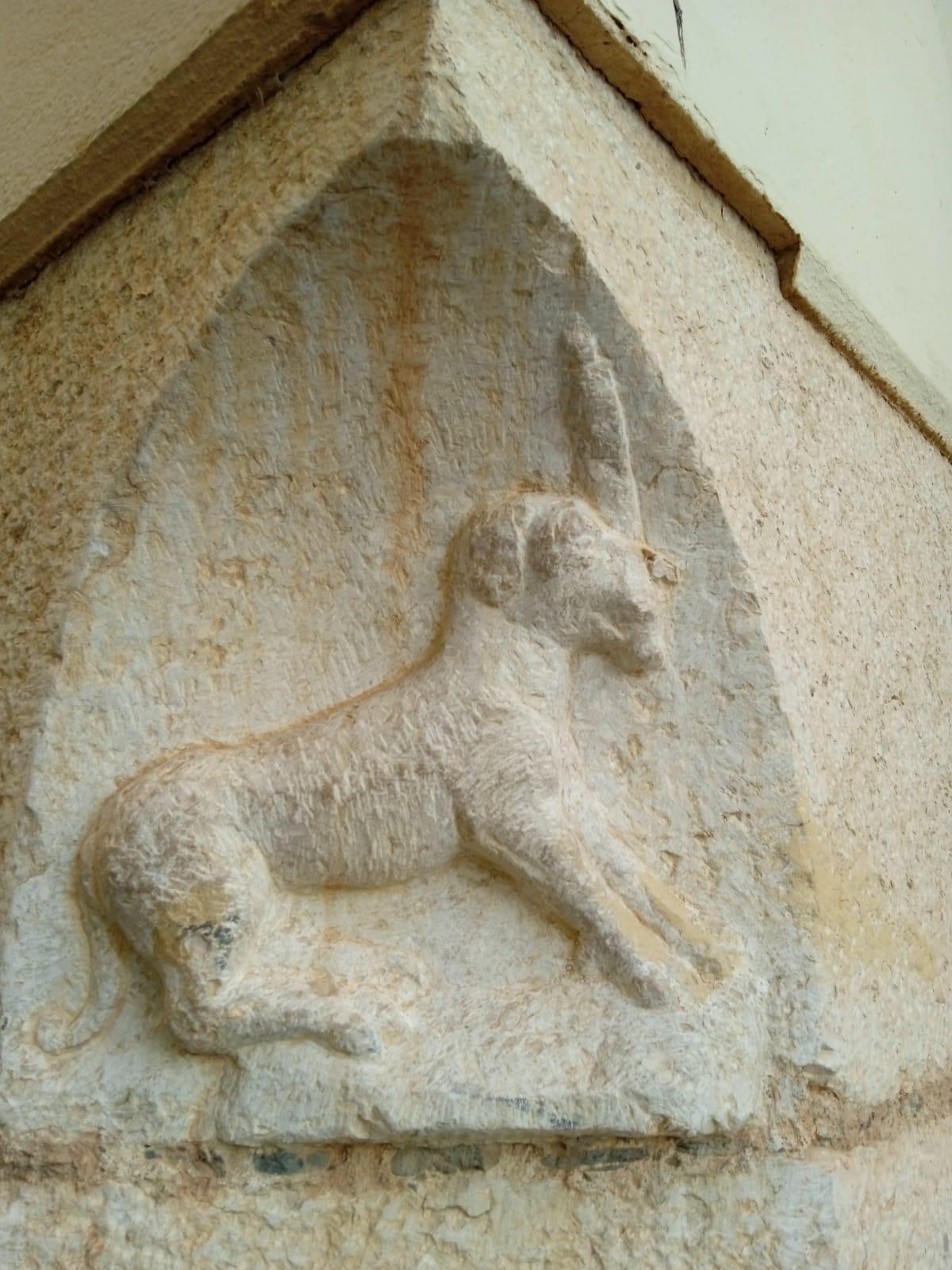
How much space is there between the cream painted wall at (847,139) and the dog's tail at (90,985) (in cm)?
105

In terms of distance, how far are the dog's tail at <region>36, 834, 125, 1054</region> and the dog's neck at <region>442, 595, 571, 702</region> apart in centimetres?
42

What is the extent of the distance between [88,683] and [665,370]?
69 cm

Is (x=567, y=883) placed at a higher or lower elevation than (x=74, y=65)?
lower

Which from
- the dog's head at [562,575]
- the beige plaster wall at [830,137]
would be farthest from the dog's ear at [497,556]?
the beige plaster wall at [830,137]

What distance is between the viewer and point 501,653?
1113 mm

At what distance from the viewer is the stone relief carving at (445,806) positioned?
1.02 m

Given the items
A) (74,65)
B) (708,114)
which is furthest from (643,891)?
(74,65)

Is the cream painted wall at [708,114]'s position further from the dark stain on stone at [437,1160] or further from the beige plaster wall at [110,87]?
the dark stain on stone at [437,1160]

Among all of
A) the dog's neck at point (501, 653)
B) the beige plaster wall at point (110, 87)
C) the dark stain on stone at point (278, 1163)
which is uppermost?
the beige plaster wall at point (110, 87)

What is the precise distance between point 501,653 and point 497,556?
0.10m

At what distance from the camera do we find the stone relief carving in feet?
3.35

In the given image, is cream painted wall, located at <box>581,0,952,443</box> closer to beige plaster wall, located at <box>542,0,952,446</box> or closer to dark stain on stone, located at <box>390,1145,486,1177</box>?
beige plaster wall, located at <box>542,0,952,446</box>

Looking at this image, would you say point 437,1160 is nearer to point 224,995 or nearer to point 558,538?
point 224,995

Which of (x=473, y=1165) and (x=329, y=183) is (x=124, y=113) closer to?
(x=329, y=183)
